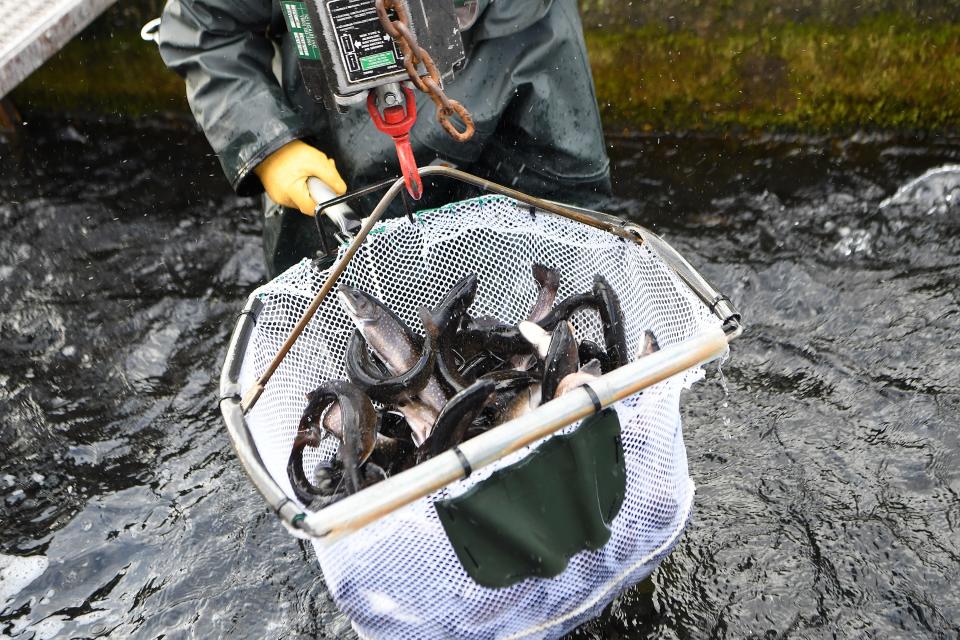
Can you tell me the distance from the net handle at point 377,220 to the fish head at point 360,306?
16 cm

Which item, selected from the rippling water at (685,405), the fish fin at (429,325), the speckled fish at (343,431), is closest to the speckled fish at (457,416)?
the speckled fish at (343,431)

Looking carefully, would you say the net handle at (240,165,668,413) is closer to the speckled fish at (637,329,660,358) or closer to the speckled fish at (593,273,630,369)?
the speckled fish at (593,273,630,369)

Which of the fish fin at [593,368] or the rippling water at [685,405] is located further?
the rippling water at [685,405]

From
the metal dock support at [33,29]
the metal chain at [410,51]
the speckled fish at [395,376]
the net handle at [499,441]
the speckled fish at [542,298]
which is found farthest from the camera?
the metal dock support at [33,29]

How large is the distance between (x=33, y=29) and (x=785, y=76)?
4.09 m

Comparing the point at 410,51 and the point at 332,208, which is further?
the point at 332,208

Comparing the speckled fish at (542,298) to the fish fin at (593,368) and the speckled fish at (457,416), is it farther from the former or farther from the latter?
the speckled fish at (457,416)

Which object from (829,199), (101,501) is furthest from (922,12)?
(101,501)

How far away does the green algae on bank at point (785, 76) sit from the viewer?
14.5 feet

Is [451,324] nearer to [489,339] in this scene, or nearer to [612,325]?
[489,339]

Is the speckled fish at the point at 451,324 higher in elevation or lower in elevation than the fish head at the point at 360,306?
lower

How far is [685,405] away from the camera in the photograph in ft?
10.5

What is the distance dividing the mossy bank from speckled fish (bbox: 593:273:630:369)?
2.73m

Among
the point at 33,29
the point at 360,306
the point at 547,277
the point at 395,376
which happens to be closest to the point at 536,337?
the point at 547,277
